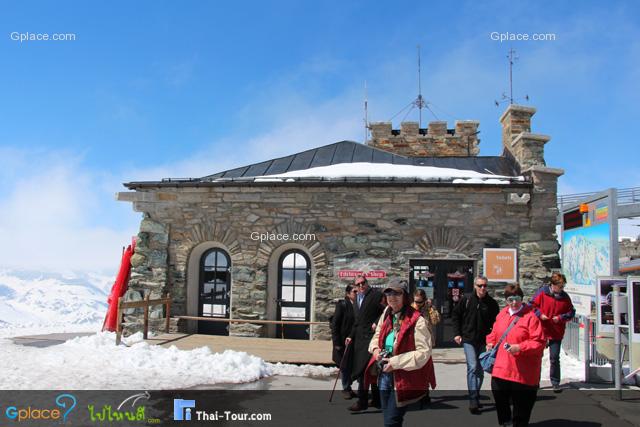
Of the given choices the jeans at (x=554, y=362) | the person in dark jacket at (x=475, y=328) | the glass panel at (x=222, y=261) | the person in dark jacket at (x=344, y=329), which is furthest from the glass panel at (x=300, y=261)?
the jeans at (x=554, y=362)

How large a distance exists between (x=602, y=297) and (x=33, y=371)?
8781mm

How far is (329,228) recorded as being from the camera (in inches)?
473

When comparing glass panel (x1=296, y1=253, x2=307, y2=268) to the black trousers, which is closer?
the black trousers

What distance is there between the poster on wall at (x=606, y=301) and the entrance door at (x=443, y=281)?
384 centimetres

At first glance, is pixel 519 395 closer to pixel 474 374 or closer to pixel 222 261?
pixel 474 374

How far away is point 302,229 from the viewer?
475 inches

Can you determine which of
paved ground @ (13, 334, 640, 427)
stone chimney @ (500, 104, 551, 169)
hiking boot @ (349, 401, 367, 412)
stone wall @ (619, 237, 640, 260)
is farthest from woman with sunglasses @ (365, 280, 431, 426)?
stone wall @ (619, 237, 640, 260)

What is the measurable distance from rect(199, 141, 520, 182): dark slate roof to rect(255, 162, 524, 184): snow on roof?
532 mm

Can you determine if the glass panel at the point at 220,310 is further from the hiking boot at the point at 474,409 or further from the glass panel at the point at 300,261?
the hiking boot at the point at 474,409

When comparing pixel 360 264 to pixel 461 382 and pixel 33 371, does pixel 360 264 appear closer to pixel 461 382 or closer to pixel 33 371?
pixel 461 382

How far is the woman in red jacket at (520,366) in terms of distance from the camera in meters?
5.14

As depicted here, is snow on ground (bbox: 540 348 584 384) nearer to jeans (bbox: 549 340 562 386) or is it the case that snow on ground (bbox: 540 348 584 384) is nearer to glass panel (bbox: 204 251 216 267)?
jeans (bbox: 549 340 562 386)

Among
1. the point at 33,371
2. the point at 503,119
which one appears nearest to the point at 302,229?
the point at 33,371

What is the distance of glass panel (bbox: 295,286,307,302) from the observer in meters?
12.3
